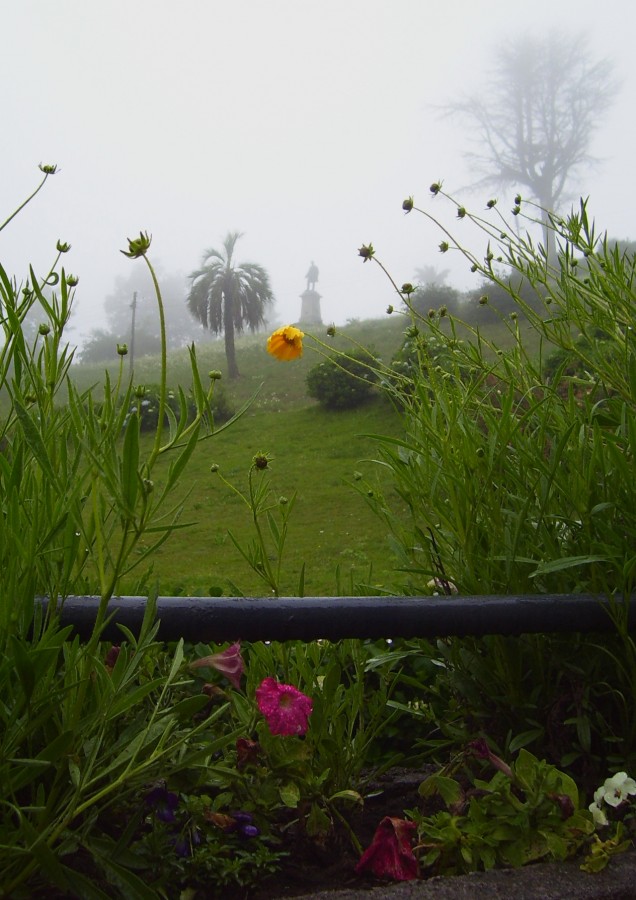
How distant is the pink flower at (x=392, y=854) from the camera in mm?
813

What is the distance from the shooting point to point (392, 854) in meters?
0.82

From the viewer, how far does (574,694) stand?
1.01 meters

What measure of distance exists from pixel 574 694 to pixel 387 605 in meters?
0.33

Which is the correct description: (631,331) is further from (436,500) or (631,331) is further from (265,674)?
(265,674)

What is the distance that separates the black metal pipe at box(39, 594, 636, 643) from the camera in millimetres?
830

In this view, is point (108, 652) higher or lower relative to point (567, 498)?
lower

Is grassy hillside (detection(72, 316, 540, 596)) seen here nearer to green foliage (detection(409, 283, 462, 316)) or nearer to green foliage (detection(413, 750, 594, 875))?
green foliage (detection(413, 750, 594, 875))

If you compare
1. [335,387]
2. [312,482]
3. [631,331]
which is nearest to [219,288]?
[335,387]

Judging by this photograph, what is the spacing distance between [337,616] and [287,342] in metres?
0.61

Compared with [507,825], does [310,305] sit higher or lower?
higher

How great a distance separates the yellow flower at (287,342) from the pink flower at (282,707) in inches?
24.1

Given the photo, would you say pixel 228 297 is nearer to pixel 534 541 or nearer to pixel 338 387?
pixel 338 387

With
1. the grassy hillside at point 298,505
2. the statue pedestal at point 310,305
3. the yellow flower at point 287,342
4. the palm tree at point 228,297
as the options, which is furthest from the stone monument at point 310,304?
the yellow flower at point 287,342

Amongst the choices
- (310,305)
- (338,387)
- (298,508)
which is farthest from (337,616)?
(310,305)
